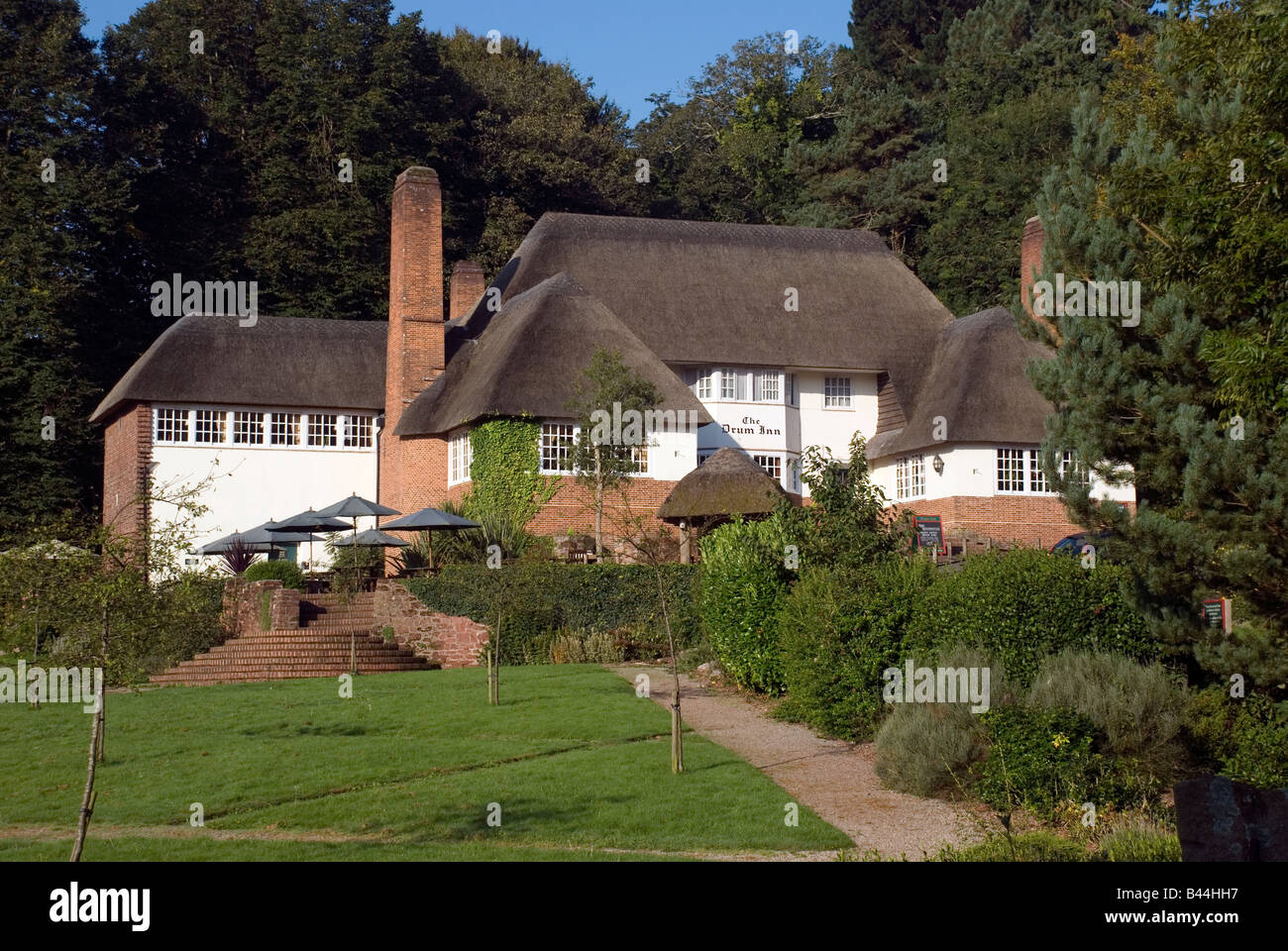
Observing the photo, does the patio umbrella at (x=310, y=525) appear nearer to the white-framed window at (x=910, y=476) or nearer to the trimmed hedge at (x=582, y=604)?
the trimmed hedge at (x=582, y=604)

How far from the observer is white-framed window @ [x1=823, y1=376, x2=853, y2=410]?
39.0 metres

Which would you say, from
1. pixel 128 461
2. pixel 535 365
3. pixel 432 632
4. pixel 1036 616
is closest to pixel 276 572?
pixel 432 632

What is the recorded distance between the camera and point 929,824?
1325cm

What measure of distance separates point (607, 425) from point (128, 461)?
1370cm

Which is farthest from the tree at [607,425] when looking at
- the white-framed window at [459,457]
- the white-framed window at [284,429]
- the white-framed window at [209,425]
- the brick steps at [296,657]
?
the white-framed window at [209,425]

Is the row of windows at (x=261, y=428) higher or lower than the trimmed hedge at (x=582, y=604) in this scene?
higher

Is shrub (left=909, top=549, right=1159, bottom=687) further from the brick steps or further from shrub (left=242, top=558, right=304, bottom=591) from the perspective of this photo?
shrub (left=242, top=558, right=304, bottom=591)

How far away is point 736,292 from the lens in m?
39.2

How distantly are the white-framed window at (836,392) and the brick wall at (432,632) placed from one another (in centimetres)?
1645

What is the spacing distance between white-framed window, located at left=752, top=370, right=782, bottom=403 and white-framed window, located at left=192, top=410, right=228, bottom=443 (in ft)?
45.6

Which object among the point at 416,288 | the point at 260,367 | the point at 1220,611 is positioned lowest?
the point at 1220,611

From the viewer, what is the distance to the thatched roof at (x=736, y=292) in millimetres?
37688

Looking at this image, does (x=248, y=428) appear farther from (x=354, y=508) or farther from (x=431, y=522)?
(x=431, y=522)
